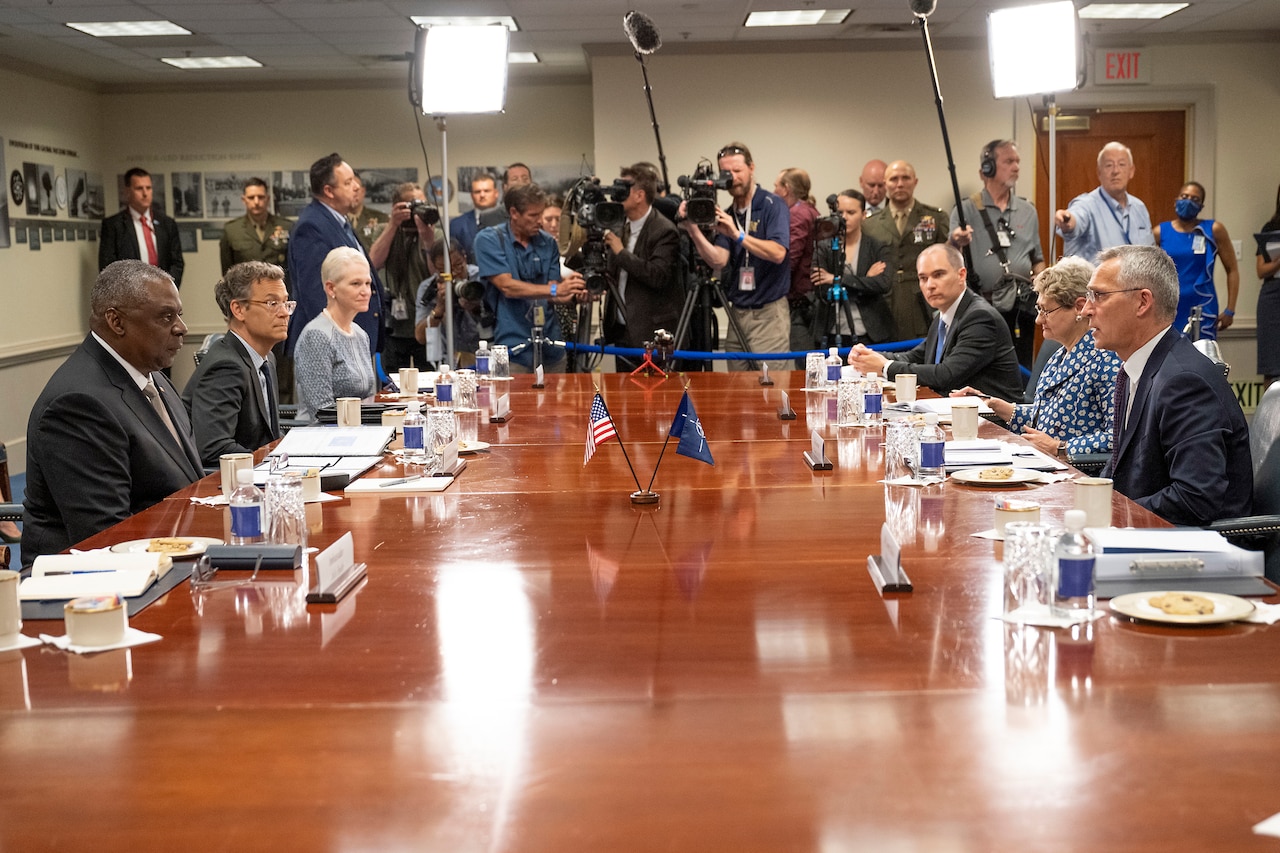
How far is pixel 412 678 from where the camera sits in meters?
1.51

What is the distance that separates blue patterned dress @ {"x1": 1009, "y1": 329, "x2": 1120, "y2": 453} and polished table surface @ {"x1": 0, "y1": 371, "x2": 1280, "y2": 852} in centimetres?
167

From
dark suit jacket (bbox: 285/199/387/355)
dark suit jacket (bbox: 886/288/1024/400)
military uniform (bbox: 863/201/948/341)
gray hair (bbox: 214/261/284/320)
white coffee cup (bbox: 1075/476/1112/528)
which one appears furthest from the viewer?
military uniform (bbox: 863/201/948/341)

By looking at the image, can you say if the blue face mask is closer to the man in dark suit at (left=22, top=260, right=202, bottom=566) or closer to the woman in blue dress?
the woman in blue dress

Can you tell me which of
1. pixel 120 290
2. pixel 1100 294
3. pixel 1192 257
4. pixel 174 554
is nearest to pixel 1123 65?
pixel 1192 257

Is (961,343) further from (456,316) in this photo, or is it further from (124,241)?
(124,241)

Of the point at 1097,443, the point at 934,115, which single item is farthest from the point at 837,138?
the point at 1097,443

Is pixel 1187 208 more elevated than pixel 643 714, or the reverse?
pixel 1187 208

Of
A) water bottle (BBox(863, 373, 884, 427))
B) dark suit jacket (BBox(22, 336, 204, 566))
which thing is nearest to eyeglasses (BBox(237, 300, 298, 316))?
dark suit jacket (BBox(22, 336, 204, 566))

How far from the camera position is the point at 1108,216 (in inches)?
272

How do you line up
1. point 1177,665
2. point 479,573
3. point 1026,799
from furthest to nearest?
1. point 479,573
2. point 1177,665
3. point 1026,799

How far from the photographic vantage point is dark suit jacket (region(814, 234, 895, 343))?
24.3 ft

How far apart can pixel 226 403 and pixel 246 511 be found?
152 centimetres

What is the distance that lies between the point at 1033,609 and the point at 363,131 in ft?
32.1

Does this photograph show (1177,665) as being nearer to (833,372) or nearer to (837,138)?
(833,372)
